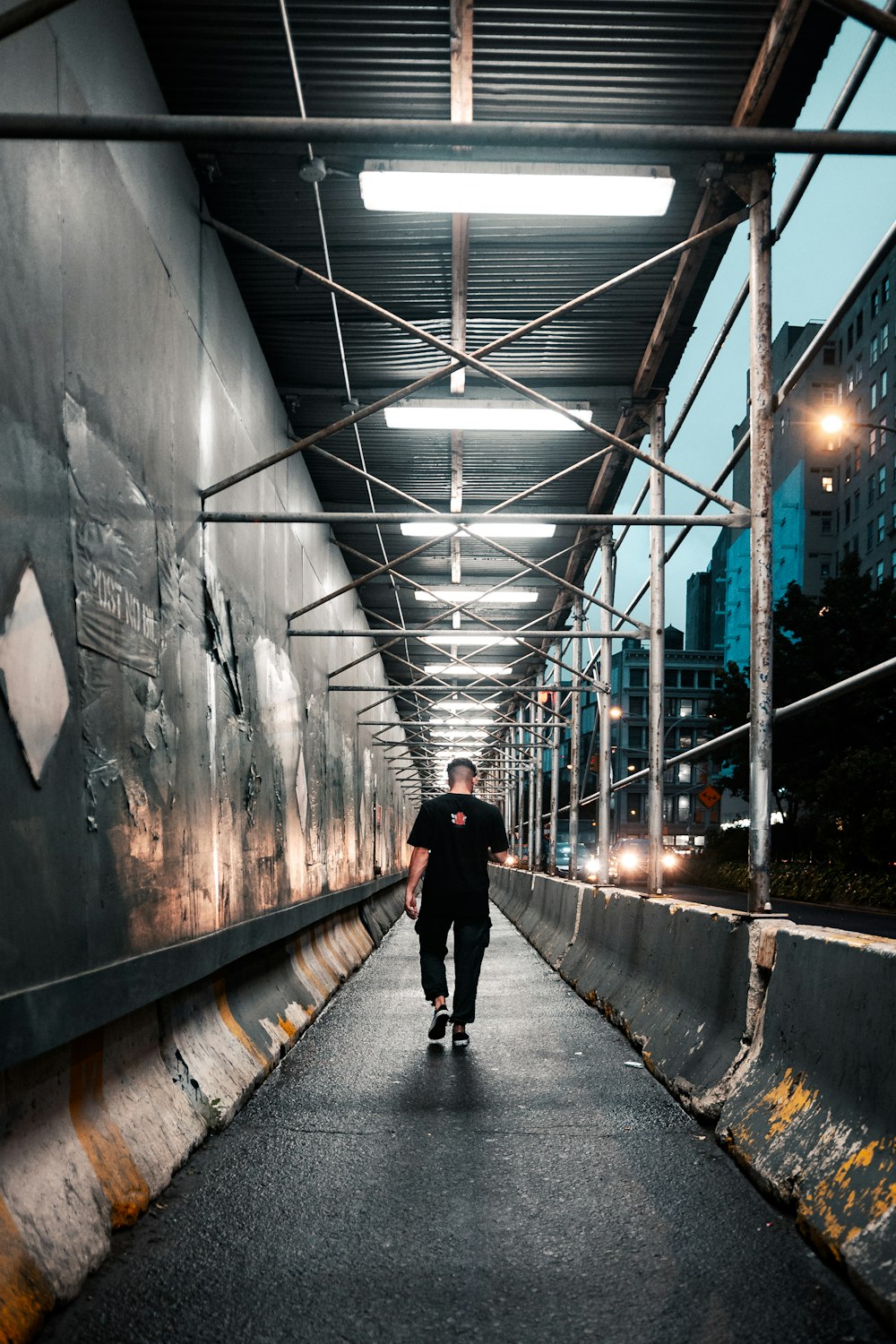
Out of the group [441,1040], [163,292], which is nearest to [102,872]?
[163,292]

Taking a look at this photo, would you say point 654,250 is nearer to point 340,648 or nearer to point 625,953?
point 625,953

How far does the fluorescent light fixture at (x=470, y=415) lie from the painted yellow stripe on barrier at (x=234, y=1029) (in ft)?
19.7

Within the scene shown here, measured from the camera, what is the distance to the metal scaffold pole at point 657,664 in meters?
10.9

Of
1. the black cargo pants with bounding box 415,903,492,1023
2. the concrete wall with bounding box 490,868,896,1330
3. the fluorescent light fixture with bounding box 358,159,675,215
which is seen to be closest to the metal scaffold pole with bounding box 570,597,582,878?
the black cargo pants with bounding box 415,903,492,1023

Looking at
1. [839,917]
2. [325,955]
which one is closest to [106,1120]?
[325,955]

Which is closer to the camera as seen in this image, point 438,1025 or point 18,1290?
point 18,1290

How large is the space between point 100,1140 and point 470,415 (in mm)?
8234

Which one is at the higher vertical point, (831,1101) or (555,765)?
(555,765)

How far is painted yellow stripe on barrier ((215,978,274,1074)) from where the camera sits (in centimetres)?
672

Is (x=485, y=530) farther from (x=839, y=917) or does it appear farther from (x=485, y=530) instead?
(x=839, y=917)

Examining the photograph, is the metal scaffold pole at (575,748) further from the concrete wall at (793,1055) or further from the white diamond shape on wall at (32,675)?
the white diamond shape on wall at (32,675)

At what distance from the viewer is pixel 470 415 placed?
1127 centimetres

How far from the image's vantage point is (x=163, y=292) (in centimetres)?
647

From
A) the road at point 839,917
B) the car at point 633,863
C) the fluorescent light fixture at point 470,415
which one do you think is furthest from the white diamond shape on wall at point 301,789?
the car at point 633,863
